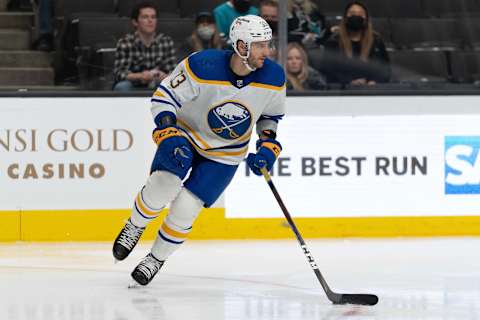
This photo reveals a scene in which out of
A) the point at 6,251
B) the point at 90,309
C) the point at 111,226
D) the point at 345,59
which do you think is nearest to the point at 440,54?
the point at 345,59

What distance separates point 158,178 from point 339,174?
212cm

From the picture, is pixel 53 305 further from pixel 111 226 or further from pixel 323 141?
pixel 323 141

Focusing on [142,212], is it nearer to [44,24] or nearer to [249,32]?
[249,32]

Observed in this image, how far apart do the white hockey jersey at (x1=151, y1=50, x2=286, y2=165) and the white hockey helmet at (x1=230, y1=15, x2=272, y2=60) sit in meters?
0.15

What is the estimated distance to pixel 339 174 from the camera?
23.0 feet

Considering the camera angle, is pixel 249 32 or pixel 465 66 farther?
pixel 465 66

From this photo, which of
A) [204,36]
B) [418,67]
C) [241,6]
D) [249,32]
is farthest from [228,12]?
[249,32]

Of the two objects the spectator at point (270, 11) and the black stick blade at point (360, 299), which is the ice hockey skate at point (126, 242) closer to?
the black stick blade at point (360, 299)

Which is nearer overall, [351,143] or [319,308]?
[319,308]

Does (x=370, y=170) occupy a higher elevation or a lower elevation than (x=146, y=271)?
lower

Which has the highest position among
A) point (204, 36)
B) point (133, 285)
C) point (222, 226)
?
point (204, 36)

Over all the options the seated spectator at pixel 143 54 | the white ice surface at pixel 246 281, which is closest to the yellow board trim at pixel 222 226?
Answer: the white ice surface at pixel 246 281

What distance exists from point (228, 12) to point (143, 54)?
1.73 feet

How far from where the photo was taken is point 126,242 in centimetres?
521
